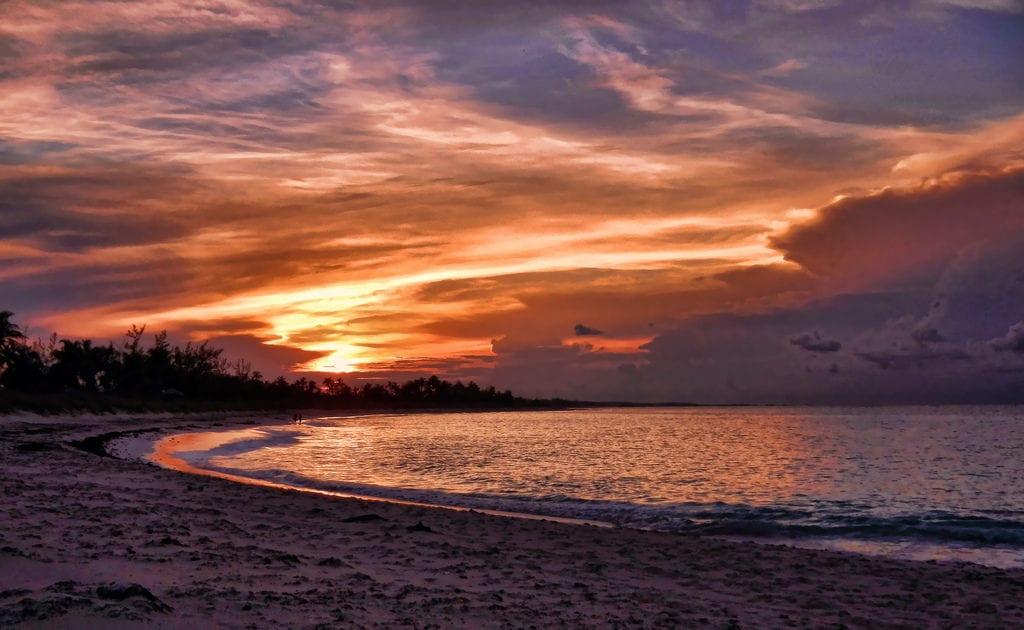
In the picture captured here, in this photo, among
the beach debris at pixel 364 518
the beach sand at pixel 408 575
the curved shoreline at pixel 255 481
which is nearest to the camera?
the beach sand at pixel 408 575

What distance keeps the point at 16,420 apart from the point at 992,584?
58889 mm

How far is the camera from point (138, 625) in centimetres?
703

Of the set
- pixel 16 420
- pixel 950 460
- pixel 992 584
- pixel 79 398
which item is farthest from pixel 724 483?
pixel 79 398

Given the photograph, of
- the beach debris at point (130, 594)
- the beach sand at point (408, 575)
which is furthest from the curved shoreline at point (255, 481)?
the beach debris at point (130, 594)

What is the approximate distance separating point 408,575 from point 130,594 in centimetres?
416

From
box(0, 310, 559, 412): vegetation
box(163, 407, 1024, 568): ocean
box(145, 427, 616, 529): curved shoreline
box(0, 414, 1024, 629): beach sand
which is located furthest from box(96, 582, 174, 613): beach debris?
box(0, 310, 559, 412): vegetation

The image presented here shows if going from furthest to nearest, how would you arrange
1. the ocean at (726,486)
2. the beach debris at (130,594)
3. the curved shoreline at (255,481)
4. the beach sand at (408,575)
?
1. the curved shoreline at (255,481)
2. the ocean at (726,486)
3. the beach sand at (408,575)
4. the beach debris at (130,594)

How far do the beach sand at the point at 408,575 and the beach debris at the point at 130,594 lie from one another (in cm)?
2

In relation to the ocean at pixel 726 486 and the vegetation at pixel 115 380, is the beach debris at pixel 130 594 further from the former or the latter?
the vegetation at pixel 115 380

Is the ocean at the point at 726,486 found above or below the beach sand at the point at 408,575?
below

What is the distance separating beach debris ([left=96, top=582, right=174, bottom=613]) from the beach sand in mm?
19

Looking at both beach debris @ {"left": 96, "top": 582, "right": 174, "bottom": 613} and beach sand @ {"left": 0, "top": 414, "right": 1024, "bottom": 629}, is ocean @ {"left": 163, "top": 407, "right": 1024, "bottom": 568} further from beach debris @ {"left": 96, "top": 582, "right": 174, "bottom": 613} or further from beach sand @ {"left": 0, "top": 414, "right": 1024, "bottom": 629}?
beach debris @ {"left": 96, "top": 582, "right": 174, "bottom": 613}

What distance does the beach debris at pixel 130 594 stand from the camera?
762 cm

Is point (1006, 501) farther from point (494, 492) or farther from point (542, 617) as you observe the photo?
point (542, 617)
